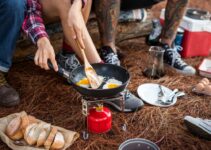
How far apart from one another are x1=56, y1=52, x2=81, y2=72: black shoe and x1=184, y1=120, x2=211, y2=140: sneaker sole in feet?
2.96

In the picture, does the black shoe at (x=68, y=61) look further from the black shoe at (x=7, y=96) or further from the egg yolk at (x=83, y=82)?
the egg yolk at (x=83, y=82)

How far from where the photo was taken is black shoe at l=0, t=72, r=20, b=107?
2.20 meters

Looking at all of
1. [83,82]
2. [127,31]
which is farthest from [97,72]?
[127,31]

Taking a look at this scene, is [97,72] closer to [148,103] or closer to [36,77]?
[148,103]

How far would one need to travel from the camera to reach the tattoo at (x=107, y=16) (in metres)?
2.49

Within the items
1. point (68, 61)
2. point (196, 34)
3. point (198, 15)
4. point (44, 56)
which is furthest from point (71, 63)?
point (198, 15)

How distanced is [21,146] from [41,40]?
58cm

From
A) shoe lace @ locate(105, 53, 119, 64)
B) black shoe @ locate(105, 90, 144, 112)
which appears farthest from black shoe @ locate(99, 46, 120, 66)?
black shoe @ locate(105, 90, 144, 112)

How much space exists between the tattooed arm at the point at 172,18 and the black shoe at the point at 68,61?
81 cm

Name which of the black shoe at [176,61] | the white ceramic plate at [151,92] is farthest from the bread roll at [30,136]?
the black shoe at [176,61]

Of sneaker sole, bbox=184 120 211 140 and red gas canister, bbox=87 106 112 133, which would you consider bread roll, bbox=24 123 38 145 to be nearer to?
red gas canister, bbox=87 106 112 133

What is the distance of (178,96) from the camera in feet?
7.75

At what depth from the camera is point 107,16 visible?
2.52 m

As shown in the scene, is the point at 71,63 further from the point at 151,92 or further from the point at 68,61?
the point at 151,92
